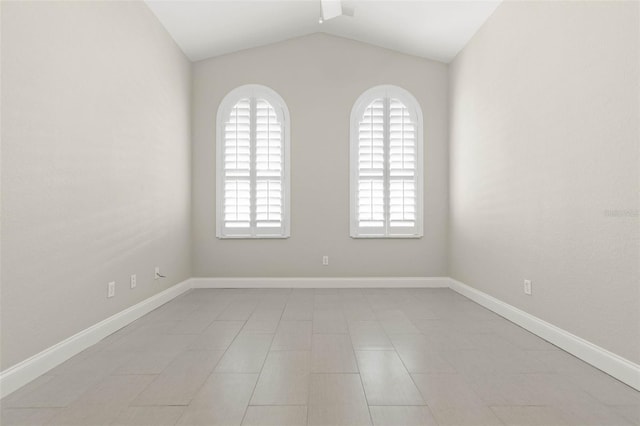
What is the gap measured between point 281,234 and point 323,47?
2.51 metres

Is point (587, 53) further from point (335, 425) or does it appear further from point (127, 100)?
point (127, 100)

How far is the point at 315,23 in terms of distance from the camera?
15.0ft

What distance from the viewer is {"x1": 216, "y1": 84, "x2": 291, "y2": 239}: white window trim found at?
4.76 m

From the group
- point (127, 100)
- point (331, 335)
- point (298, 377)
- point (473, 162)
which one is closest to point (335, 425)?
point (298, 377)

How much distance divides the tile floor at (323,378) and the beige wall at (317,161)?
4.91 feet

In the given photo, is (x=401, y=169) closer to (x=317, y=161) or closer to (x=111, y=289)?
(x=317, y=161)

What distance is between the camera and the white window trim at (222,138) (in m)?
4.76

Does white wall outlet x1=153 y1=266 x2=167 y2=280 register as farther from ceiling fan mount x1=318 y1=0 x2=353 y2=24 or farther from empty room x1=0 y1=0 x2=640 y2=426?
ceiling fan mount x1=318 y1=0 x2=353 y2=24

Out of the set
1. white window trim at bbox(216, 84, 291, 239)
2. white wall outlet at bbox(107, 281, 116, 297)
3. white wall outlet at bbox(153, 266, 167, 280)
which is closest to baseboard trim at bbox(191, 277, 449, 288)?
white window trim at bbox(216, 84, 291, 239)

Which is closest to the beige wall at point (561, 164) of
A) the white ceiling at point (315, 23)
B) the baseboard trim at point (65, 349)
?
the white ceiling at point (315, 23)

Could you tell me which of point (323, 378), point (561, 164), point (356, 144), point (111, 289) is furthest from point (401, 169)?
point (111, 289)

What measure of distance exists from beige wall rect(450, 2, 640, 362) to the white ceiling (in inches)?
14.1

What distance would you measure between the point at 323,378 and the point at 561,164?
217 centimetres

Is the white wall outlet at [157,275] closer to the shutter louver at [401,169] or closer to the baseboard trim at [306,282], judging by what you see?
the baseboard trim at [306,282]
